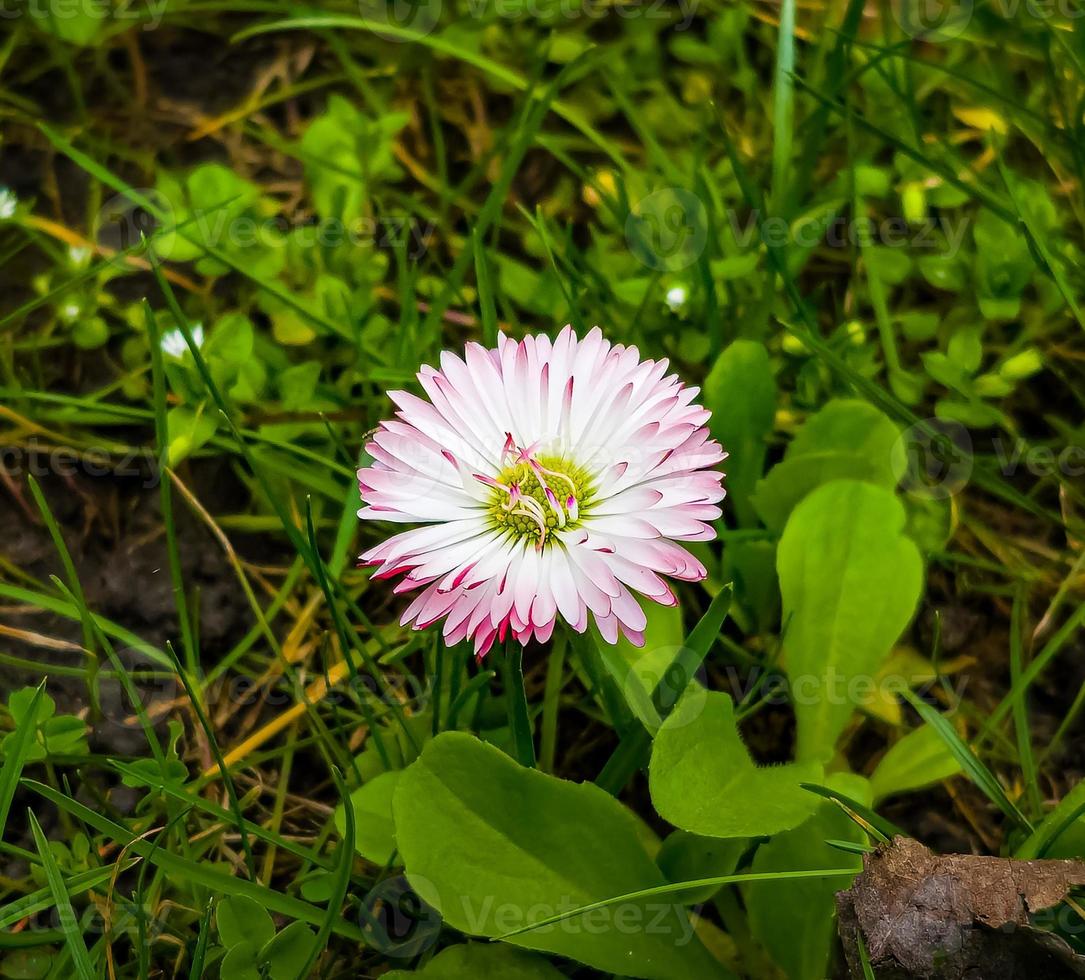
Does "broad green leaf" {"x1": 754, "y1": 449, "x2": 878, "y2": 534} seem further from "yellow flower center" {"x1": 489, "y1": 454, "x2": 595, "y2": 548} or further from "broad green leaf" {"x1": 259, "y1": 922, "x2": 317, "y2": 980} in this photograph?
"broad green leaf" {"x1": 259, "y1": 922, "x2": 317, "y2": 980}

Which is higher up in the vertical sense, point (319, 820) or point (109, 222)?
point (109, 222)

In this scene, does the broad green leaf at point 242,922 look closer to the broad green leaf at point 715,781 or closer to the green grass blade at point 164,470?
the green grass blade at point 164,470

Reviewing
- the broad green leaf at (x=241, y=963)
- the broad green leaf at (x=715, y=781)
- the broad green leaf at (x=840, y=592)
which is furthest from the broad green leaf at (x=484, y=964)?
the broad green leaf at (x=840, y=592)

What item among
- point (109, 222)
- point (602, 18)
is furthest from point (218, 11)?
point (602, 18)

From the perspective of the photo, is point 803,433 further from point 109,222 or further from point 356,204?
point 109,222

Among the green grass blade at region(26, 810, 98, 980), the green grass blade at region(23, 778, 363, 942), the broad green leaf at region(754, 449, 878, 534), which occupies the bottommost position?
the green grass blade at region(26, 810, 98, 980)

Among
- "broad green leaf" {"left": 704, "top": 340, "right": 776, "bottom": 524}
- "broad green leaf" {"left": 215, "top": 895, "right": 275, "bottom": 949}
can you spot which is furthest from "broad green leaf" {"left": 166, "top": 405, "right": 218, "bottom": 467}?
"broad green leaf" {"left": 704, "top": 340, "right": 776, "bottom": 524}

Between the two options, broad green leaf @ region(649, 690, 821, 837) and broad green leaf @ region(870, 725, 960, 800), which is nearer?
broad green leaf @ region(649, 690, 821, 837)

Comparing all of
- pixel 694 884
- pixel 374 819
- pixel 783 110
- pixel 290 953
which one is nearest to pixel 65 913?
pixel 290 953
